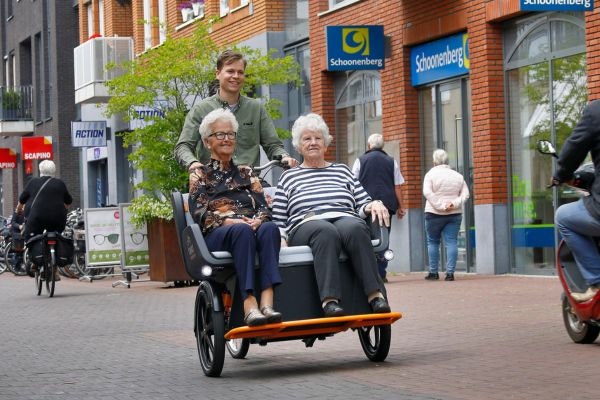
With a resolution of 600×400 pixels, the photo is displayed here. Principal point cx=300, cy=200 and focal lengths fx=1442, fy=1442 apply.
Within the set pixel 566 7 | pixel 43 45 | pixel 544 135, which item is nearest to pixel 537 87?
pixel 544 135

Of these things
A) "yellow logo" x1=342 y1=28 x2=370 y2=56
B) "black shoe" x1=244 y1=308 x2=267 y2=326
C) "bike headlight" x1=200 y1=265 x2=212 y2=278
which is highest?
"yellow logo" x1=342 y1=28 x2=370 y2=56

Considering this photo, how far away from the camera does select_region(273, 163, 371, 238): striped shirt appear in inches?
366

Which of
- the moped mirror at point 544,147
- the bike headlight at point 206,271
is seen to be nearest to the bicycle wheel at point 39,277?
the bike headlight at point 206,271

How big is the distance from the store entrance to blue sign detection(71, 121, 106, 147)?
49.8 ft

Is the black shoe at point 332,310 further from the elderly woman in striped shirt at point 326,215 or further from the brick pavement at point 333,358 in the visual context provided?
the brick pavement at point 333,358

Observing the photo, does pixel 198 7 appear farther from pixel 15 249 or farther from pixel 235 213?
pixel 235 213

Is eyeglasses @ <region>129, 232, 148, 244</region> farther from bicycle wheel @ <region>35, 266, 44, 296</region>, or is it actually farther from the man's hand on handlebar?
the man's hand on handlebar

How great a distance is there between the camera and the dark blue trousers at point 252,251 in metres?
8.76

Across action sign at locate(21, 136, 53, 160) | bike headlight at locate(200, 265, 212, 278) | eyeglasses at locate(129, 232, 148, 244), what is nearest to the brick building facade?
eyeglasses at locate(129, 232, 148, 244)

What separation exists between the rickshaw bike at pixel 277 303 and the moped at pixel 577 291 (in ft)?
4.35

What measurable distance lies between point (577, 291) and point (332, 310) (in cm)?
187

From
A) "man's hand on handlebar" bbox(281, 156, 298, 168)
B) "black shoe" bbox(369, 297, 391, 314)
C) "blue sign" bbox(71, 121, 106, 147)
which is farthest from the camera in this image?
→ "blue sign" bbox(71, 121, 106, 147)

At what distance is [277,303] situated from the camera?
29.1 ft

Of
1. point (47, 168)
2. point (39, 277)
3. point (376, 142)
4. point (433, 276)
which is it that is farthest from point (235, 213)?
point (47, 168)
